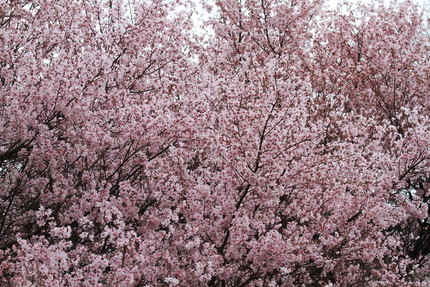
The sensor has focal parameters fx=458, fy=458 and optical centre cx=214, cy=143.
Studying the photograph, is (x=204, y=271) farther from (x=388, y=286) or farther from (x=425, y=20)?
(x=425, y=20)

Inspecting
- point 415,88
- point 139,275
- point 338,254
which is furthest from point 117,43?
point 415,88

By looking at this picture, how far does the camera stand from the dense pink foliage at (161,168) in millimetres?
6672

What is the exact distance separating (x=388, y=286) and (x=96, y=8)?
24.5 ft

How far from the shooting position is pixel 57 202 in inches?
296

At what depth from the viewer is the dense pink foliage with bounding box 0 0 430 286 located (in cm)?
667

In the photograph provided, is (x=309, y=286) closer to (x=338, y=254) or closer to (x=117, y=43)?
(x=338, y=254)

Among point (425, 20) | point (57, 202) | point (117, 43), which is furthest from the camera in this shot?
point (425, 20)

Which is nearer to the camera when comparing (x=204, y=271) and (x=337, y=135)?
(x=204, y=271)

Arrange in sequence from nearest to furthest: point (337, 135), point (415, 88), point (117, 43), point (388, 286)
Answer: point (388, 286) → point (117, 43) → point (337, 135) → point (415, 88)

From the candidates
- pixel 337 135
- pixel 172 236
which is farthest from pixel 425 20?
pixel 172 236

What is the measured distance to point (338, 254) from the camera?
809 cm

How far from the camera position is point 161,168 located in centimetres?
777

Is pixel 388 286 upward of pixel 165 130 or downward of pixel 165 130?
downward

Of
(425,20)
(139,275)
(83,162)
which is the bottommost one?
(139,275)
